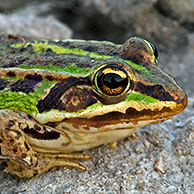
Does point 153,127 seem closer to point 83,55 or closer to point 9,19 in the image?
point 83,55

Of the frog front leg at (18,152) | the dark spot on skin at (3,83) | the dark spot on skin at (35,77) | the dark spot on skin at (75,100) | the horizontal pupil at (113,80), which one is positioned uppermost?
the horizontal pupil at (113,80)

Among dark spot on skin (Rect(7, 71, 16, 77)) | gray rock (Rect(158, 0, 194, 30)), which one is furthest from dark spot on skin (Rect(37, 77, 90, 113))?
gray rock (Rect(158, 0, 194, 30))

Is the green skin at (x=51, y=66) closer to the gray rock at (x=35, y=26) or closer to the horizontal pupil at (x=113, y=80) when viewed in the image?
the horizontal pupil at (x=113, y=80)

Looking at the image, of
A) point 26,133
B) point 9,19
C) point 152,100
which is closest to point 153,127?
point 152,100

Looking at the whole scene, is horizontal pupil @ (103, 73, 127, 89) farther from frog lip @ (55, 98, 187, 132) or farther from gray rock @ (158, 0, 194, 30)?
gray rock @ (158, 0, 194, 30)

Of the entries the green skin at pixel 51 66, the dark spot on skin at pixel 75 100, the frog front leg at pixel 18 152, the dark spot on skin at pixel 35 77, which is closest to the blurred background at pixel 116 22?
the green skin at pixel 51 66

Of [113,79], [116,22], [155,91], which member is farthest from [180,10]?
[113,79]
